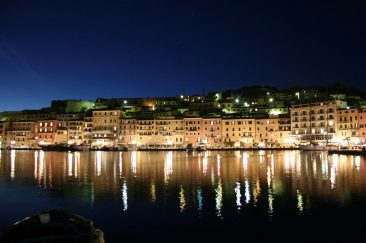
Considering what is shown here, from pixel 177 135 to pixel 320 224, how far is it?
95163mm

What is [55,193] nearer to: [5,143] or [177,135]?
[177,135]

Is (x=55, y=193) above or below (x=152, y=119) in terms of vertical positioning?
below

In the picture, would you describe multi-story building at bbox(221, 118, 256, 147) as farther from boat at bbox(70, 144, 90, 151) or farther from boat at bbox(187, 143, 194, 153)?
boat at bbox(70, 144, 90, 151)

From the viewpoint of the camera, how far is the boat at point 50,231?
9.06 meters

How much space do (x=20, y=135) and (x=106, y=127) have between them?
103 ft

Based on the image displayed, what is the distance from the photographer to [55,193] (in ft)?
77.0

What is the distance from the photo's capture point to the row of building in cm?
9088

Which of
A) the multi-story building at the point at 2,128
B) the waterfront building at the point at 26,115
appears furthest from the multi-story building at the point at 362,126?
the multi-story building at the point at 2,128

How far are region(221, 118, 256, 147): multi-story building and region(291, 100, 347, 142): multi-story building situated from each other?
37.4 feet

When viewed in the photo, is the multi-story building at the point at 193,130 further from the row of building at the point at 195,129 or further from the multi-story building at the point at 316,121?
the multi-story building at the point at 316,121

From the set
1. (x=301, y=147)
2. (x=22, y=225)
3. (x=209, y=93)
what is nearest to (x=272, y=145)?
(x=301, y=147)

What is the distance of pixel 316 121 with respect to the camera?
95250mm

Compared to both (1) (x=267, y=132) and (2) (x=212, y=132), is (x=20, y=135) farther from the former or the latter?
(1) (x=267, y=132)

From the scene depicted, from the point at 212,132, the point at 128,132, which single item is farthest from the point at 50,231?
the point at 128,132
